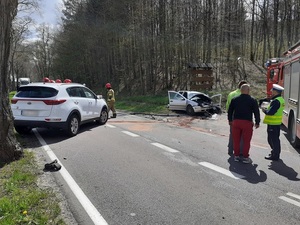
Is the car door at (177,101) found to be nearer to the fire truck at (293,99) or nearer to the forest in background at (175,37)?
the fire truck at (293,99)

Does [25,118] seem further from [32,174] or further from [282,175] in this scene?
[282,175]

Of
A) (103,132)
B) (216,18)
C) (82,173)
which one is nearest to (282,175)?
(82,173)

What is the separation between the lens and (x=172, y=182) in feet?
17.2

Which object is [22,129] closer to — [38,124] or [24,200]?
[38,124]

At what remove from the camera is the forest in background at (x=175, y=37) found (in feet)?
83.6

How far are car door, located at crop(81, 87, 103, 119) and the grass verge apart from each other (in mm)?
5264

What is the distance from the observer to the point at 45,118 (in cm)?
876

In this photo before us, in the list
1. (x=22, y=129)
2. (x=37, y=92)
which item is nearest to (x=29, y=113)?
(x=37, y=92)

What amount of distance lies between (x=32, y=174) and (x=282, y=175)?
4655 millimetres

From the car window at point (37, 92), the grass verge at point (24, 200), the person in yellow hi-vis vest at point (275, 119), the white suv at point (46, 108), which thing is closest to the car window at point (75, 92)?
the white suv at point (46, 108)

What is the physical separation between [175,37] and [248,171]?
2070 cm

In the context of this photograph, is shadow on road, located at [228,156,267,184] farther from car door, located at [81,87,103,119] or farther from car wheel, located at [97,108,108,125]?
car wheel, located at [97,108,108,125]

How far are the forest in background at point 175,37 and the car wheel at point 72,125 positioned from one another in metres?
17.0

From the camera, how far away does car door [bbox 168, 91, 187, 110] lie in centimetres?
1695
